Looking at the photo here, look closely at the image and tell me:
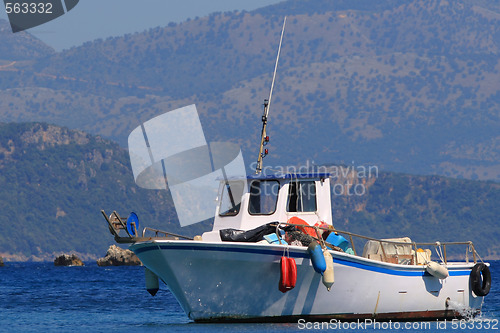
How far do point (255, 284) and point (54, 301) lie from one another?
24.4m

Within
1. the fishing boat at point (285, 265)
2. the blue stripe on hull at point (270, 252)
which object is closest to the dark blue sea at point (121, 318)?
the fishing boat at point (285, 265)

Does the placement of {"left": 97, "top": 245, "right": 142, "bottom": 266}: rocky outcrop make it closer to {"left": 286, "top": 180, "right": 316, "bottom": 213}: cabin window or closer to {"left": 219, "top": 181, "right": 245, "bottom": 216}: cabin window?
{"left": 219, "top": 181, "right": 245, "bottom": 216}: cabin window

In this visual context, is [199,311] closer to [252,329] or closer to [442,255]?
[252,329]

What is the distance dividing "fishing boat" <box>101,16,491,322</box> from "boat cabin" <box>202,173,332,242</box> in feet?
0.10

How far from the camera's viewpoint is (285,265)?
26812 mm

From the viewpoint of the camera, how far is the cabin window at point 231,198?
1207 inches

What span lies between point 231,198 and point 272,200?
4.22ft

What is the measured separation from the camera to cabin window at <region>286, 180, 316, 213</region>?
3059 centimetres

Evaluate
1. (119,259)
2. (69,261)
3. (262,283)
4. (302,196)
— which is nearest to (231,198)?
(302,196)

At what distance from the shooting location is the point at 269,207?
30.6 m

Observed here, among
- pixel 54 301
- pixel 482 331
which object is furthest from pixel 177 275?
pixel 54 301

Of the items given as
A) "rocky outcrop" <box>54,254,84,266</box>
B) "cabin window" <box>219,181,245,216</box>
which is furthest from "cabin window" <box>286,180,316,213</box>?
"rocky outcrop" <box>54,254,84,266</box>

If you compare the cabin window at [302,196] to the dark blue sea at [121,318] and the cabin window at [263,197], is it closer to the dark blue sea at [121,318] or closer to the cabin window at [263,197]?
the cabin window at [263,197]

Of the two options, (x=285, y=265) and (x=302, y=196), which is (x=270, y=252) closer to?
(x=285, y=265)
